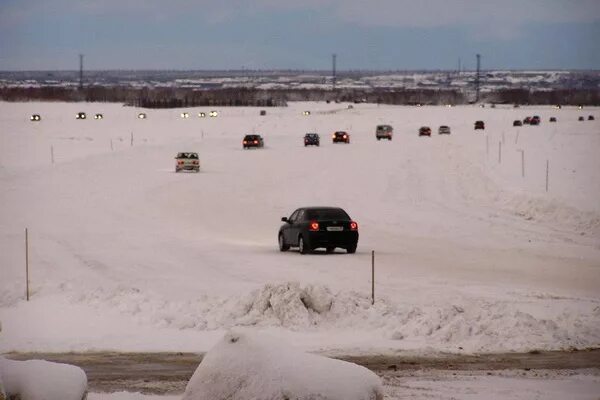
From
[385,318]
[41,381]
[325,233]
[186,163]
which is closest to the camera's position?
[41,381]

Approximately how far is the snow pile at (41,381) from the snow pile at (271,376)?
1180 millimetres

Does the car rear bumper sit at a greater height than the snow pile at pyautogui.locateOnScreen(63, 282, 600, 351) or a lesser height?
lesser

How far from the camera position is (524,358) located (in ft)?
55.8

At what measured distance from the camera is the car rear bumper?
3272 cm

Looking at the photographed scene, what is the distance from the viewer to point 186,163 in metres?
69.7

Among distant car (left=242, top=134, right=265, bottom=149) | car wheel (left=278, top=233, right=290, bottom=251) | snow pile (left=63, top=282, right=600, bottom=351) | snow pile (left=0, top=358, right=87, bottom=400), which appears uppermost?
snow pile (left=0, top=358, right=87, bottom=400)

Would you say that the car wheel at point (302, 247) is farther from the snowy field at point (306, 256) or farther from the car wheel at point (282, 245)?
the car wheel at point (282, 245)

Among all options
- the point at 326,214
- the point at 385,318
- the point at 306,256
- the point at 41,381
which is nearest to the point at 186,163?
the point at 326,214

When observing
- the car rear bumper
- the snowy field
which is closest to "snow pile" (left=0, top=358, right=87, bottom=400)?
the snowy field

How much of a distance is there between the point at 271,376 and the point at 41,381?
2.16 m

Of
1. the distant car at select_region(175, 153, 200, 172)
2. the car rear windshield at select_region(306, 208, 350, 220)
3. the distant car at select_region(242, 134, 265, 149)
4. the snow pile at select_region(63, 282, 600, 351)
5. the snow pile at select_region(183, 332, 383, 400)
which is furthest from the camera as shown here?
the distant car at select_region(242, 134, 265, 149)

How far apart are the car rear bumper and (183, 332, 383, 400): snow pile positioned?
75.2 feet

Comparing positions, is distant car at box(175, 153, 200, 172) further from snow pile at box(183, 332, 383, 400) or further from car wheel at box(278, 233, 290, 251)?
snow pile at box(183, 332, 383, 400)

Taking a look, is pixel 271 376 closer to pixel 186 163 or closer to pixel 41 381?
pixel 41 381
